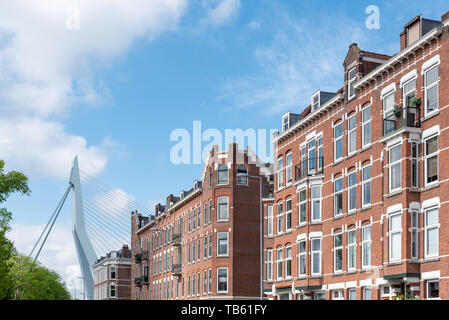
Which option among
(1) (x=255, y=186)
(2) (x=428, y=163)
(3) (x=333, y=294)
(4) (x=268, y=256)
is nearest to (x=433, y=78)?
(2) (x=428, y=163)

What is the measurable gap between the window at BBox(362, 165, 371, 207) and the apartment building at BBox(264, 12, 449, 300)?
2.2 inches

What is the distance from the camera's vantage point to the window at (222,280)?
64875mm

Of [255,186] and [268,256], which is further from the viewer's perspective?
[255,186]

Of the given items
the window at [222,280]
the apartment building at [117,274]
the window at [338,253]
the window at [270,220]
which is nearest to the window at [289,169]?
the window at [270,220]

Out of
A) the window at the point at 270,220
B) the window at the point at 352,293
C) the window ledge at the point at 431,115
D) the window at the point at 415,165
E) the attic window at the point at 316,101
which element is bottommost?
the window at the point at 352,293

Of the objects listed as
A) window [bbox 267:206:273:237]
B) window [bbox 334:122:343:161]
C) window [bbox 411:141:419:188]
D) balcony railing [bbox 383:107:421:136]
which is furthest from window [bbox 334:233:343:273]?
window [bbox 267:206:273:237]

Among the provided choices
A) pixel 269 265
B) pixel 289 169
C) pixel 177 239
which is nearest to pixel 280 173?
pixel 289 169

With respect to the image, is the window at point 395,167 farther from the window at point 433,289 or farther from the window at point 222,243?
the window at point 222,243

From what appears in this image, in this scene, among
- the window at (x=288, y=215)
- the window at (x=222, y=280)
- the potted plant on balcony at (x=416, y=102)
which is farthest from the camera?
the window at (x=222, y=280)

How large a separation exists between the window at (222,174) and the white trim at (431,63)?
36.9 m

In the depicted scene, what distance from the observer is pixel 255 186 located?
67688mm

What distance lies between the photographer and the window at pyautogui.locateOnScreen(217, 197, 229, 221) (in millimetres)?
66500
